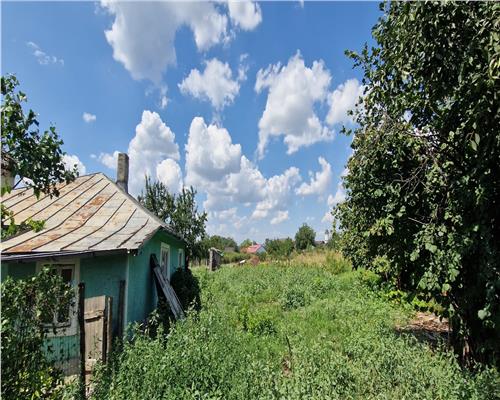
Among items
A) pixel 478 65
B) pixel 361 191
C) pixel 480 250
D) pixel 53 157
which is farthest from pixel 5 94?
pixel 480 250

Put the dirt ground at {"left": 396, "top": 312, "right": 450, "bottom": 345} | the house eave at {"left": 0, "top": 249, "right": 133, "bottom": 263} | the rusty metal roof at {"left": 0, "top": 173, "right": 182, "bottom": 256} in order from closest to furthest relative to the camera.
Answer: the house eave at {"left": 0, "top": 249, "right": 133, "bottom": 263} → the rusty metal roof at {"left": 0, "top": 173, "right": 182, "bottom": 256} → the dirt ground at {"left": 396, "top": 312, "right": 450, "bottom": 345}

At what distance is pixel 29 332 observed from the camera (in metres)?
3.33

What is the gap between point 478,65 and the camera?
2939 mm

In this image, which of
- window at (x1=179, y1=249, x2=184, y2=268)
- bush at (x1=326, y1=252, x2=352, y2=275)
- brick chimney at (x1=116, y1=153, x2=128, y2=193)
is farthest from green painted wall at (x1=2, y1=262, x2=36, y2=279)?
bush at (x1=326, y1=252, x2=352, y2=275)

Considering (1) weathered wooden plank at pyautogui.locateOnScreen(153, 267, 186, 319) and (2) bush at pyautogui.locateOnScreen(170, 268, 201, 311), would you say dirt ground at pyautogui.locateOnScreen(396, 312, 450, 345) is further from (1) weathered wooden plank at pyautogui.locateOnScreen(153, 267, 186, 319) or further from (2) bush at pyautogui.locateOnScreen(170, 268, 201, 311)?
(2) bush at pyautogui.locateOnScreen(170, 268, 201, 311)

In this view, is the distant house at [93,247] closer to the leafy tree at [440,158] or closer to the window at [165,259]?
the window at [165,259]

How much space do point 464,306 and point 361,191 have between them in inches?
85.0

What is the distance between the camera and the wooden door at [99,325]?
4598 millimetres

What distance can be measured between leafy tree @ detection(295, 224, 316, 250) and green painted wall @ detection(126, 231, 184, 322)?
44.0 m

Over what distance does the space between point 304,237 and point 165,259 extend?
1709 inches

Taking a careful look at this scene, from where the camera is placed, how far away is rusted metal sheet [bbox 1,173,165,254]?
6.48 m

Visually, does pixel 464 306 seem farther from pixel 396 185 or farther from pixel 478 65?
pixel 478 65

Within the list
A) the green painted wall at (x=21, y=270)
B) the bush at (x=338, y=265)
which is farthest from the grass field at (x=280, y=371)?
the bush at (x=338, y=265)

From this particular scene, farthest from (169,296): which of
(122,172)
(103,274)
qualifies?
(122,172)
